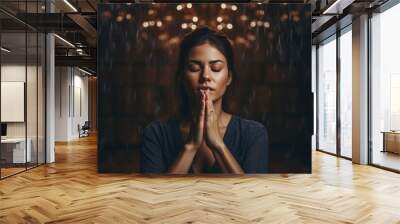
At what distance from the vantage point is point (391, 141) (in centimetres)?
912

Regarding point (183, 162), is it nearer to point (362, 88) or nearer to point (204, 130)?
point (204, 130)

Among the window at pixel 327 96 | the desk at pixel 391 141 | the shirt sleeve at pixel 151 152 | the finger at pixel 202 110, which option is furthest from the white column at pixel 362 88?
the shirt sleeve at pixel 151 152

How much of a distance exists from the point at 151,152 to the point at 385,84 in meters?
5.12

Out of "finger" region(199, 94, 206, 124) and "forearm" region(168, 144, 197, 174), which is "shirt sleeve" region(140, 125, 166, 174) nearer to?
"forearm" region(168, 144, 197, 174)

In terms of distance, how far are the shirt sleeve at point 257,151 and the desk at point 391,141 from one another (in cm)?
351

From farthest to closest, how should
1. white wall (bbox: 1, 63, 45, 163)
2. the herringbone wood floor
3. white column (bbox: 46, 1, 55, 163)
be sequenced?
white column (bbox: 46, 1, 55, 163) < white wall (bbox: 1, 63, 45, 163) < the herringbone wood floor

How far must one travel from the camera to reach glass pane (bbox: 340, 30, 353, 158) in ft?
31.3

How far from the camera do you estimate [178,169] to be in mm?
7000

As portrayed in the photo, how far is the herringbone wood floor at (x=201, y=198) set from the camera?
Result: 426 centimetres

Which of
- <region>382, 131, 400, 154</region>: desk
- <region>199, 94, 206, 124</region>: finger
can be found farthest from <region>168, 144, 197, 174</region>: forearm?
<region>382, 131, 400, 154</region>: desk

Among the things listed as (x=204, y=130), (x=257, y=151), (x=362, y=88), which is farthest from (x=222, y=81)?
(x=362, y=88)

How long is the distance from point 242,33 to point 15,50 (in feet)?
14.1

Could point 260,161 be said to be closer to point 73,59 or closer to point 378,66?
point 378,66

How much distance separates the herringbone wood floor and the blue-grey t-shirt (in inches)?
10.1
